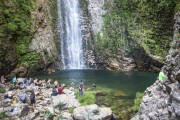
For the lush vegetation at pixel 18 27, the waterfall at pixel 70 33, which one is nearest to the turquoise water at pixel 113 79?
the lush vegetation at pixel 18 27

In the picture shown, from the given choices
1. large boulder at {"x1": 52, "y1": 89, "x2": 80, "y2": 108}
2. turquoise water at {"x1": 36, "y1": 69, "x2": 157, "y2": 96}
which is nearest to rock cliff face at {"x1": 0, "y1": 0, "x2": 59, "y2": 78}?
turquoise water at {"x1": 36, "y1": 69, "x2": 157, "y2": 96}

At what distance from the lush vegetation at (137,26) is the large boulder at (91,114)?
2437cm

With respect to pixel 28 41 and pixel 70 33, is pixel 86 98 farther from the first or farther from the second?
pixel 70 33

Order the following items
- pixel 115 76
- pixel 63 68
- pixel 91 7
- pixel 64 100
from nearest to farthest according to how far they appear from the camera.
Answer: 1. pixel 64 100
2. pixel 115 76
3. pixel 63 68
4. pixel 91 7

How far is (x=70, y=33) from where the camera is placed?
51.6 meters

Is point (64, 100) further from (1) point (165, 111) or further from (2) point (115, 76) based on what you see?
(2) point (115, 76)

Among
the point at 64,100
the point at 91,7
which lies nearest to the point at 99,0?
the point at 91,7

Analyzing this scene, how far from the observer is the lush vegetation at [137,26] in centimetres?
4506

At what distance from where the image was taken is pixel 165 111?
1622cm

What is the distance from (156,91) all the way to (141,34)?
27.5 metres

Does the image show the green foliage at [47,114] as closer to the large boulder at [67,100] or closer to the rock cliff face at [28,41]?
the large boulder at [67,100]

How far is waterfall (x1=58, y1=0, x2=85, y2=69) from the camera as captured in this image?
164 feet

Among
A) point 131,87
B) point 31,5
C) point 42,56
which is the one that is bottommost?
point 131,87

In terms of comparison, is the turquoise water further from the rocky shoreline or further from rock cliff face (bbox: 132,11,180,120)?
rock cliff face (bbox: 132,11,180,120)
